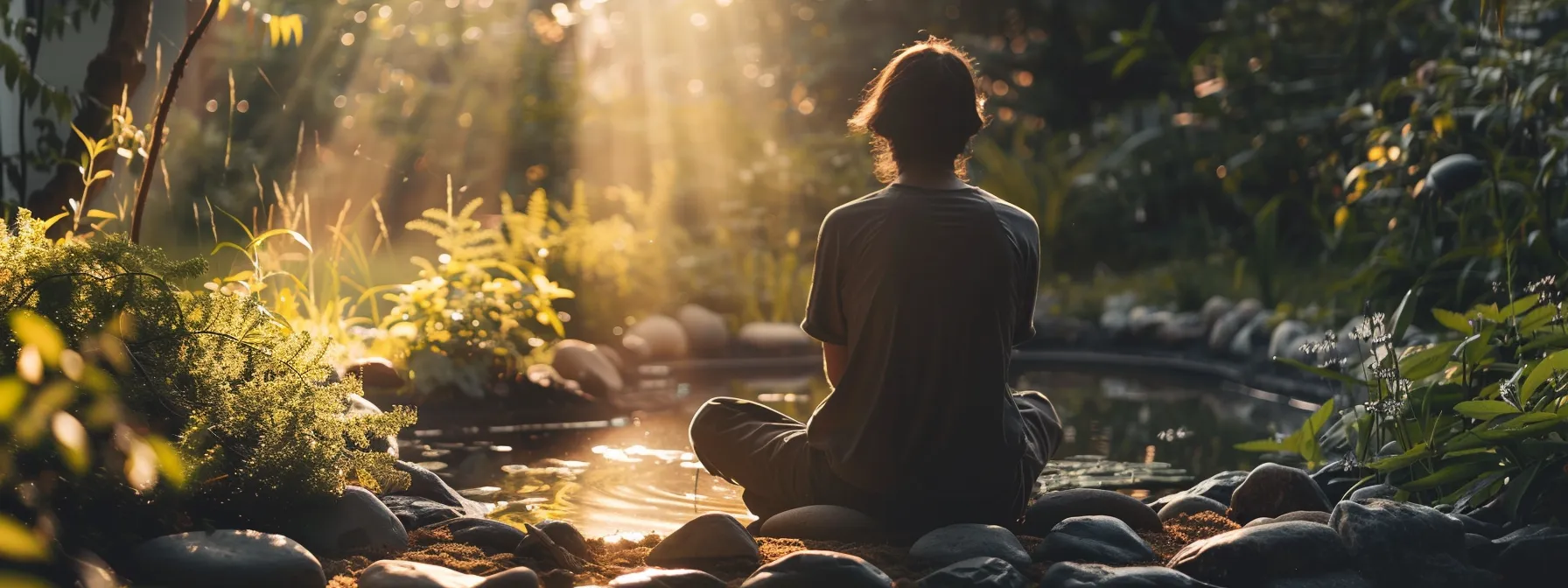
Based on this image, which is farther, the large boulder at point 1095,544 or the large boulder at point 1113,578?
the large boulder at point 1095,544

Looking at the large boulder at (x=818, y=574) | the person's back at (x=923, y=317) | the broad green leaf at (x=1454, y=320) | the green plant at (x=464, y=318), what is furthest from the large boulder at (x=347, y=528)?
the green plant at (x=464, y=318)

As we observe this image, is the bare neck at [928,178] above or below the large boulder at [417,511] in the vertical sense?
above

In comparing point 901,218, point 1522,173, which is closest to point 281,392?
point 901,218

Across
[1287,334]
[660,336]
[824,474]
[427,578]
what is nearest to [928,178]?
[824,474]

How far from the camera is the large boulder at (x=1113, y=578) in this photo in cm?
252

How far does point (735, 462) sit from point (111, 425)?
4.69ft

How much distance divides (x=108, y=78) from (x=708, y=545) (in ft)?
9.37

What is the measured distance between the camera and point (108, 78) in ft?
14.7

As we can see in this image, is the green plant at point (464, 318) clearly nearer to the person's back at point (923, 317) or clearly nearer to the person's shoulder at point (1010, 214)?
the person's back at point (923, 317)

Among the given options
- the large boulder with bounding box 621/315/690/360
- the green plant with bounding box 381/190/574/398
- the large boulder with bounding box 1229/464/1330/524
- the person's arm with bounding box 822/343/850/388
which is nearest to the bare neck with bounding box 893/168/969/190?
the person's arm with bounding box 822/343/850/388

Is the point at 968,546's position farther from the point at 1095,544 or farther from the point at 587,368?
the point at 587,368

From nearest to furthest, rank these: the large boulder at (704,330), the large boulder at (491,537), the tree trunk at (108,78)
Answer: the large boulder at (491,537) < the tree trunk at (108,78) < the large boulder at (704,330)

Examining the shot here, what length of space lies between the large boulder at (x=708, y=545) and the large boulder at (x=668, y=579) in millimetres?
274

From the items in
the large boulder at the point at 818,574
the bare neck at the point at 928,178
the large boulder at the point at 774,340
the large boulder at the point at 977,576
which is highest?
the bare neck at the point at 928,178
